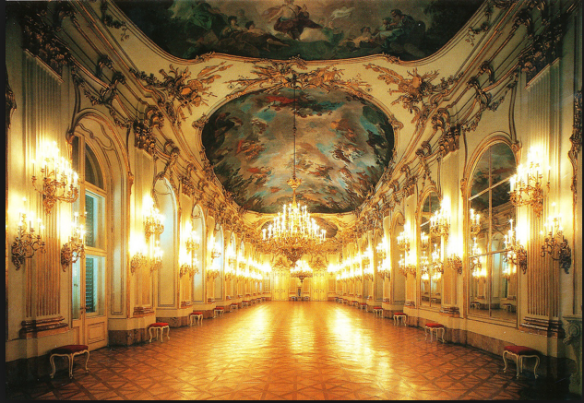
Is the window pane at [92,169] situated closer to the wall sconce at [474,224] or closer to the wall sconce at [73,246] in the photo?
the wall sconce at [73,246]

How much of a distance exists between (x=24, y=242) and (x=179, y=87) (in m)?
7.19

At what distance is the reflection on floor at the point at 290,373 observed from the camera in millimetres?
6473

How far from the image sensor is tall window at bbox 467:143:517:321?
9.20 m

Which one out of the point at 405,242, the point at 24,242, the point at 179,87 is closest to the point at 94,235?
the point at 24,242

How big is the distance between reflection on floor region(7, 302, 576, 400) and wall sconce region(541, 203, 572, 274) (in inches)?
76.5

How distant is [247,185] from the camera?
26.3 m

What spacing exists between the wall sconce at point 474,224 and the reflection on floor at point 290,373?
281 cm

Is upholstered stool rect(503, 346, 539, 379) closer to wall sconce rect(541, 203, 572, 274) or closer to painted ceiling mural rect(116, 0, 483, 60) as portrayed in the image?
wall sconce rect(541, 203, 572, 274)

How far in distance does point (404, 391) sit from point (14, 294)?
600 centimetres

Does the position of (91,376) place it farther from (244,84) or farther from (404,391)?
(244,84)

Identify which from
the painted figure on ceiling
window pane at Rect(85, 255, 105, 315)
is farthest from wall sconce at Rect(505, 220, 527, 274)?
window pane at Rect(85, 255, 105, 315)

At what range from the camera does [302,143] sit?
20.8 meters

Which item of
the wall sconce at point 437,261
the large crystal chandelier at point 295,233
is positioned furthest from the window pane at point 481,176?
the large crystal chandelier at point 295,233

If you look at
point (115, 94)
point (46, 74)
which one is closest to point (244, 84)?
point (115, 94)
